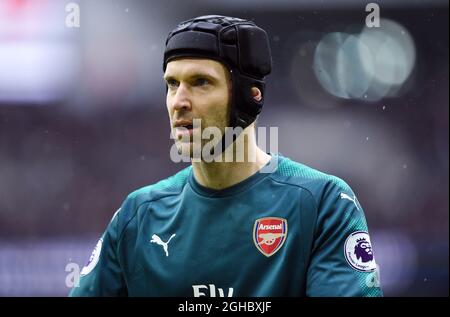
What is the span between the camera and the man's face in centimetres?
287

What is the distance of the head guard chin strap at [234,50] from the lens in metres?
2.95

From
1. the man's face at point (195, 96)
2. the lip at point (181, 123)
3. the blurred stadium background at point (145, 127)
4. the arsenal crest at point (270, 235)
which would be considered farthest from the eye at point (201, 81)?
the blurred stadium background at point (145, 127)

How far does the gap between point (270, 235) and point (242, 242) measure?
11 centimetres

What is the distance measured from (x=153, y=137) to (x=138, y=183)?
557 millimetres

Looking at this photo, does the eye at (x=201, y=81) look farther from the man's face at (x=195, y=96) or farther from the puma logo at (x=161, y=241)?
the puma logo at (x=161, y=241)

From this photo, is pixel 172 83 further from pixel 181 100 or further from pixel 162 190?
pixel 162 190

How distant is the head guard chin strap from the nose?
0.16 metres

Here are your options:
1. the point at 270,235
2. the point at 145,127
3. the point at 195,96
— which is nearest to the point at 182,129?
the point at 195,96

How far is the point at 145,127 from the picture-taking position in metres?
8.67

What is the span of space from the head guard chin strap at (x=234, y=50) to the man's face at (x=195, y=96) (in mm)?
28

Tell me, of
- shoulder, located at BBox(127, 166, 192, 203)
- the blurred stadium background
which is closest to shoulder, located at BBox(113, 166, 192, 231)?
shoulder, located at BBox(127, 166, 192, 203)

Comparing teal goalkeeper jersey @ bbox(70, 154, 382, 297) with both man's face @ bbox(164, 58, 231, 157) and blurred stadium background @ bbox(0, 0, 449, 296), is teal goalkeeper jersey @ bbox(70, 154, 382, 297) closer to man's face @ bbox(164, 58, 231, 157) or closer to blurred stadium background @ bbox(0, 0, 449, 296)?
man's face @ bbox(164, 58, 231, 157)

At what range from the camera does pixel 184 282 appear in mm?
2934
